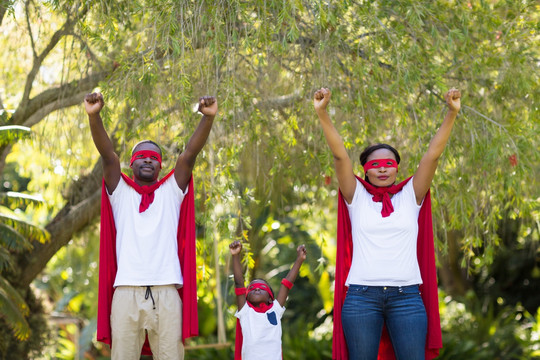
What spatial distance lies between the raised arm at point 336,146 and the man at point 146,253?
1.78 ft

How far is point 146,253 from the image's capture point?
3262mm

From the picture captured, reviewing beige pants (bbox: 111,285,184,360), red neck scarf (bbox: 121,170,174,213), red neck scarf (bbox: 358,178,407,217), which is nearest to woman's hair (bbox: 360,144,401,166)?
red neck scarf (bbox: 358,178,407,217)

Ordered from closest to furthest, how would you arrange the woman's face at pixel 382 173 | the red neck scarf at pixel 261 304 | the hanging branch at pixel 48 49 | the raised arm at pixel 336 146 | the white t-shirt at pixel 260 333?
the raised arm at pixel 336 146
the woman's face at pixel 382 173
the white t-shirt at pixel 260 333
the red neck scarf at pixel 261 304
the hanging branch at pixel 48 49

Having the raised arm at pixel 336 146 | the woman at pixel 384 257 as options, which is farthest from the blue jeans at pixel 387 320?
the raised arm at pixel 336 146

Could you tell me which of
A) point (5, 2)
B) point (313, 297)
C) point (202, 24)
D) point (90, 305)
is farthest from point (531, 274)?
point (5, 2)

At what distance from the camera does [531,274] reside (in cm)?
1150

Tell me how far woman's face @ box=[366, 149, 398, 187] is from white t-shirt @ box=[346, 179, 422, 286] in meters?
0.11

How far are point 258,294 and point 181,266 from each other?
1.87ft

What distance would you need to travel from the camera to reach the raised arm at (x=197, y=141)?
3.36 meters

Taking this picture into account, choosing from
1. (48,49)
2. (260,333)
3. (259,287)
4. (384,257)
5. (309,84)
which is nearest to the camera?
(384,257)

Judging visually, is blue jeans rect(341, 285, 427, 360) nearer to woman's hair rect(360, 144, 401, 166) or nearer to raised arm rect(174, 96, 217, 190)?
woman's hair rect(360, 144, 401, 166)

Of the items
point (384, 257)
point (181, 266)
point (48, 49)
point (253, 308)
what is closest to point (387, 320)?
point (384, 257)

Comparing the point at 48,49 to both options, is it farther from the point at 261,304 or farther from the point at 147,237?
the point at 261,304

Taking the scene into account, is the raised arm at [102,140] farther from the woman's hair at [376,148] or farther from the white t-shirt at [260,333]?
the woman's hair at [376,148]
